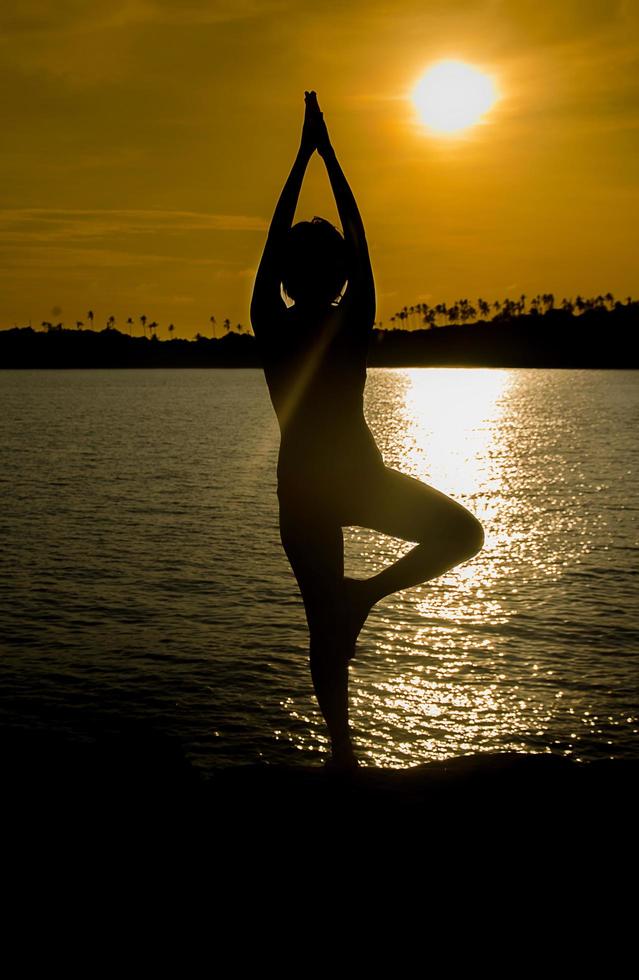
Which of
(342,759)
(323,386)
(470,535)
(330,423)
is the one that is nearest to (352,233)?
(323,386)

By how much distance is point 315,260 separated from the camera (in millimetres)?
6496

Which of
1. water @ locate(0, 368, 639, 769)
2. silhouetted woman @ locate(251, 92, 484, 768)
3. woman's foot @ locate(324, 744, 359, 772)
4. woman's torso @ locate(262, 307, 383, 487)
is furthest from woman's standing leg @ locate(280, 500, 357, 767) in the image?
water @ locate(0, 368, 639, 769)

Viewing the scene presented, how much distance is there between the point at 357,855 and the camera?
661 centimetres

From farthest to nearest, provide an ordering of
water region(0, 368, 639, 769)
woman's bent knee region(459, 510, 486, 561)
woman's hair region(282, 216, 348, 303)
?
water region(0, 368, 639, 769) < woman's hair region(282, 216, 348, 303) < woman's bent knee region(459, 510, 486, 561)

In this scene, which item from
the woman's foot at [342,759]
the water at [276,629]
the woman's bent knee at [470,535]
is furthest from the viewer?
the water at [276,629]

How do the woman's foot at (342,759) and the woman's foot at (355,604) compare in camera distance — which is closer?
the woman's foot at (355,604)

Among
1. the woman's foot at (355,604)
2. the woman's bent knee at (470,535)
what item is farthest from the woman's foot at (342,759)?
the woman's bent knee at (470,535)

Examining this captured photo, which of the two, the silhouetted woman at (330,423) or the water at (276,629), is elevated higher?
the silhouetted woman at (330,423)

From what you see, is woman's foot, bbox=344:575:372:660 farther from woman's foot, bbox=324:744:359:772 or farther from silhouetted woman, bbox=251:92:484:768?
woman's foot, bbox=324:744:359:772

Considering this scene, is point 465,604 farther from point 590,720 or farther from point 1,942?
point 1,942

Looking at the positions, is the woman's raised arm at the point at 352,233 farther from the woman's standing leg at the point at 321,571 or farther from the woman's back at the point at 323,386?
the woman's standing leg at the point at 321,571

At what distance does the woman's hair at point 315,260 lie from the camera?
21.2ft

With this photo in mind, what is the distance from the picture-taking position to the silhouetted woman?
20.9 ft

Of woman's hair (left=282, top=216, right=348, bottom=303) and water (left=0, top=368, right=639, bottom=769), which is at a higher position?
woman's hair (left=282, top=216, right=348, bottom=303)
